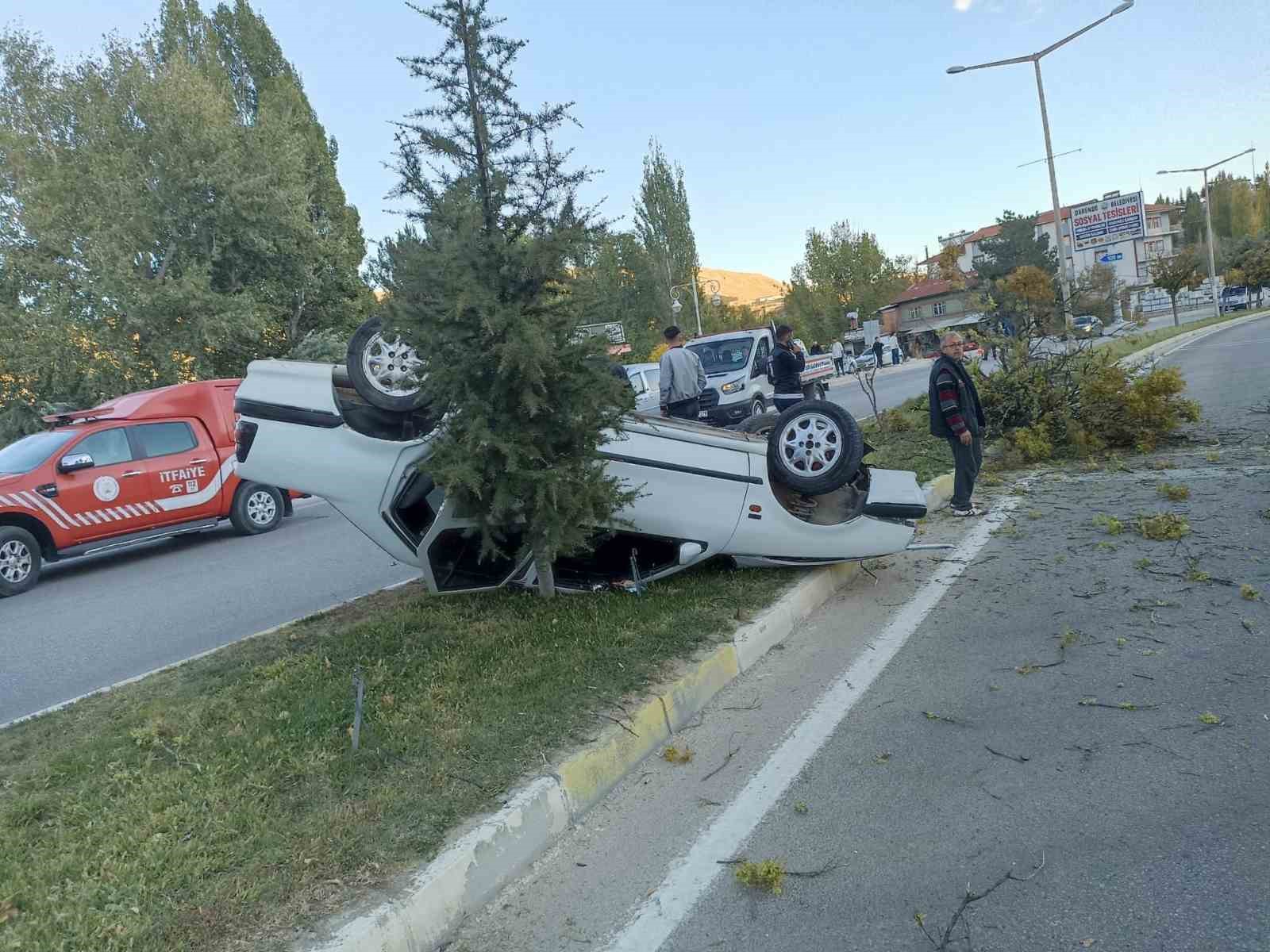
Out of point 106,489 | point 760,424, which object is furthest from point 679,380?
point 106,489

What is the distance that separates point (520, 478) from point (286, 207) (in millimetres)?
22844

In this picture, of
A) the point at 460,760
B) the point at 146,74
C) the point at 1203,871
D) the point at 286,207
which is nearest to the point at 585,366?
the point at 460,760

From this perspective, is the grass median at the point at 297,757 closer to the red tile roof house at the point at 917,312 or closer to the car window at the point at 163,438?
the car window at the point at 163,438

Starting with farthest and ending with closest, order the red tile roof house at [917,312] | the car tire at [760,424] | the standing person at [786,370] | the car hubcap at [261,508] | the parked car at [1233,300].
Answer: the red tile roof house at [917,312] → the parked car at [1233,300] → the car hubcap at [261,508] → the standing person at [786,370] → the car tire at [760,424]

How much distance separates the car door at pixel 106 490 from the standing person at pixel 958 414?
922cm

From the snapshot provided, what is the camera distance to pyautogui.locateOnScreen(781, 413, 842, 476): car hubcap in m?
6.03

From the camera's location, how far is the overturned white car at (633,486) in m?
5.69

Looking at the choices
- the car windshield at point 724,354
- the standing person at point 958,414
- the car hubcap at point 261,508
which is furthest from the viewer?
the car windshield at point 724,354

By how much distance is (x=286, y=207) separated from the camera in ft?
81.1

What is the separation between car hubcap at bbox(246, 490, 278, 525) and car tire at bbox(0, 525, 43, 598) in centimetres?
260

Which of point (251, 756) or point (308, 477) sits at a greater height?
point (308, 477)

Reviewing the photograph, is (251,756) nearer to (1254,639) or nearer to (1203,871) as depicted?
(1203,871)

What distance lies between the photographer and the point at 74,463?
1037 centimetres

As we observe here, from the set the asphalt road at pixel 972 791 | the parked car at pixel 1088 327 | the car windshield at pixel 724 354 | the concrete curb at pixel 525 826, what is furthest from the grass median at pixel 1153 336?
the concrete curb at pixel 525 826
